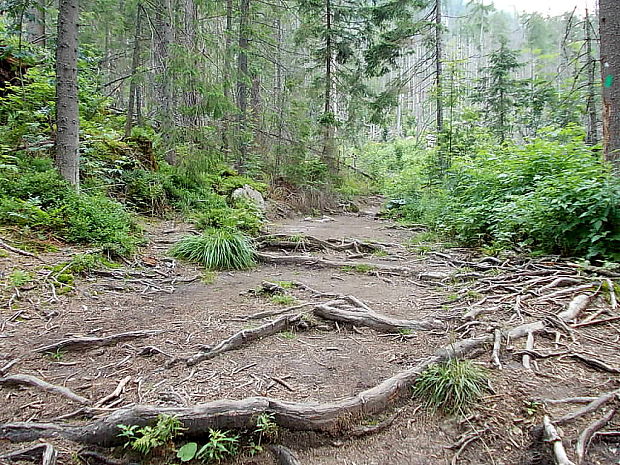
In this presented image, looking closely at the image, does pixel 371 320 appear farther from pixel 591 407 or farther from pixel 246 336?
pixel 591 407

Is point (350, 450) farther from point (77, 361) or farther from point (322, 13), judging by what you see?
point (322, 13)

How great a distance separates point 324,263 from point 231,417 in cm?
450

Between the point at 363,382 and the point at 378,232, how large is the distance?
7.80m

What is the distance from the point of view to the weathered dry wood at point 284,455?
7.09 ft

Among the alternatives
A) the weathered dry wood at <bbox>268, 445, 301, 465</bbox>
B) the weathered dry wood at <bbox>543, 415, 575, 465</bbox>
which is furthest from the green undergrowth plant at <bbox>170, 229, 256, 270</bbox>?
the weathered dry wood at <bbox>543, 415, 575, 465</bbox>

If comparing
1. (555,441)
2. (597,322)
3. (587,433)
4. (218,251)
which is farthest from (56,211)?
(597,322)

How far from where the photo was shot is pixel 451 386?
2695mm

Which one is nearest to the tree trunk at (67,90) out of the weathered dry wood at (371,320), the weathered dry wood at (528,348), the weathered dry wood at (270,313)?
the weathered dry wood at (270,313)

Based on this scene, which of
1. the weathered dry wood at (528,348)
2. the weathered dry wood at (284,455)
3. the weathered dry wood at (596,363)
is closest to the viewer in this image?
the weathered dry wood at (284,455)

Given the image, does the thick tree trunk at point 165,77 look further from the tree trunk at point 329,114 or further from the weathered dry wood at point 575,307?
the weathered dry wood at point 575,307

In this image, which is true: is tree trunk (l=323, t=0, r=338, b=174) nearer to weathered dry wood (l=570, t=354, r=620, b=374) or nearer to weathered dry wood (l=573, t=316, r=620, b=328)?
weathered dry wood (l=573, t=316, r=620, b=328)

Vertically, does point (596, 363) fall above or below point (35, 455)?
above

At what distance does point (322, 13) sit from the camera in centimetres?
1630

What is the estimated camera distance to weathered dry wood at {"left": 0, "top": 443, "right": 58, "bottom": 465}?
2047 mm
